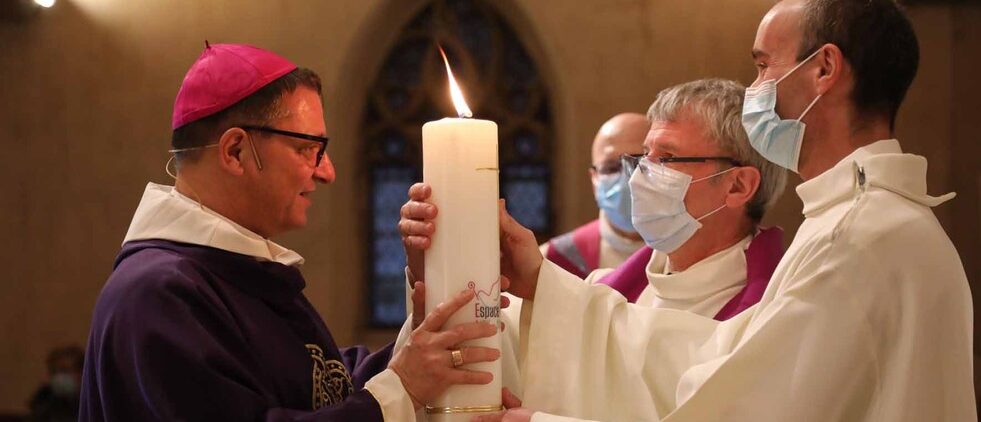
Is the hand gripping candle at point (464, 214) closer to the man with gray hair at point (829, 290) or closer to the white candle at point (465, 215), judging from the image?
the white candle at point (465, 215)

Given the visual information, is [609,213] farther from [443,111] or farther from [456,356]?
[456,356]

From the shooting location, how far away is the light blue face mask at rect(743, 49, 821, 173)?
2.45 meters

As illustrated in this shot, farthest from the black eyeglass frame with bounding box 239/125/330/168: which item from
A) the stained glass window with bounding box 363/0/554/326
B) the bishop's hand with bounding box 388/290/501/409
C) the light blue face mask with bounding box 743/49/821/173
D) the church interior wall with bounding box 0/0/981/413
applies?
the stained glass window with bounding box 363/0/554/326

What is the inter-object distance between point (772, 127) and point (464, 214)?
80cm

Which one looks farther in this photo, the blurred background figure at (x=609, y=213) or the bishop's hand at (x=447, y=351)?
the blurred background figure at (x=609, y=213)

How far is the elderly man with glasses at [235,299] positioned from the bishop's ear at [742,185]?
117cm

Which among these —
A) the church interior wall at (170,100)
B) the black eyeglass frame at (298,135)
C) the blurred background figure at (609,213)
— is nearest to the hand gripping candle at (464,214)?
the black eyeglass frame at (298,135)

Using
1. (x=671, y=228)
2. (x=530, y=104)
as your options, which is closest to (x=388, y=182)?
(x=530, y=104)

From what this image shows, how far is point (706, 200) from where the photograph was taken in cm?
315

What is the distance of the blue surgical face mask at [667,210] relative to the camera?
3.15 meters

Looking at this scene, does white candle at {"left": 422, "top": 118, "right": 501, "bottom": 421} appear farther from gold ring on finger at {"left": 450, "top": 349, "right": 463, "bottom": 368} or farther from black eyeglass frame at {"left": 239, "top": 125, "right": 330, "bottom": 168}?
black eyeglass frame at {"left": 239, "top": 125, "right": 330, "bottom": 168}

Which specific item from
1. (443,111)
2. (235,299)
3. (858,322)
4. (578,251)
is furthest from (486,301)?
(443,111)

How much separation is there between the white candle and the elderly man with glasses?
3 cm

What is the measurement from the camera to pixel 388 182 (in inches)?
335
